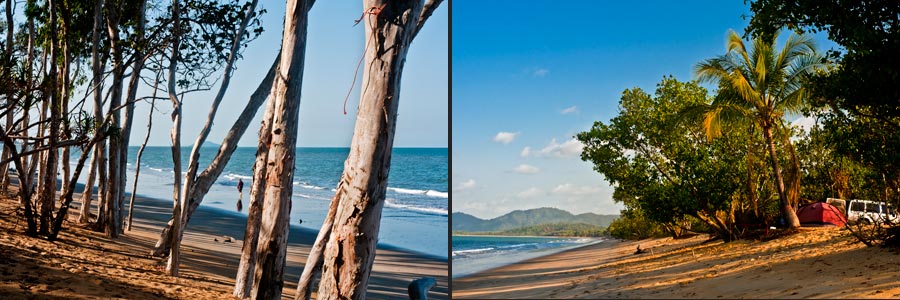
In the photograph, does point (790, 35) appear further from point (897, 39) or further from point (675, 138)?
point (897, 39)

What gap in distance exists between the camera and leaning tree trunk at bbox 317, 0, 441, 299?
2834mm

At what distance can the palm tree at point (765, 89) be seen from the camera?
7927mm

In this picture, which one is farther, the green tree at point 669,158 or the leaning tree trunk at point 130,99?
the green tree at point 669,158

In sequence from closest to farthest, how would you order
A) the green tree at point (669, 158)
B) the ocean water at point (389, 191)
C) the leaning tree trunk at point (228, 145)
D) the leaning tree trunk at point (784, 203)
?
the leaning tree trunk at point (228, 145) → the leaning tree trunk at point (784, 203) → the green tree at point (669, 158) → the ocean water at point (389, 191)

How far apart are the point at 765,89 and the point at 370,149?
6706 mm

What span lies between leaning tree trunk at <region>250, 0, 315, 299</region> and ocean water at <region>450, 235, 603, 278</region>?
8.25 ft

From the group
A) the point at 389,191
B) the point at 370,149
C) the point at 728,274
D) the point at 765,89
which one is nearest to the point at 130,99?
the point at 370,149

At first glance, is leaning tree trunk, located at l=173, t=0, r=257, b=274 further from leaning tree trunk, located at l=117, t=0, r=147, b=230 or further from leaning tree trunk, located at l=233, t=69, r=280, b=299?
leaning tree trunk, located at l=117, t=0, r=147, b=230

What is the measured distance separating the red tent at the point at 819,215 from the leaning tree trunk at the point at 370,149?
22.3ft

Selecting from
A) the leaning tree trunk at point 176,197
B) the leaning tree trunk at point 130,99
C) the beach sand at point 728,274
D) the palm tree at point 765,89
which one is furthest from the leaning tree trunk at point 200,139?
the palm tree at point 765,89

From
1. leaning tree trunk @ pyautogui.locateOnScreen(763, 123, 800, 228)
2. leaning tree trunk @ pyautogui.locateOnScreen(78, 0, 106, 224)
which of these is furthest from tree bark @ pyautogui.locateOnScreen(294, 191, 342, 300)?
leaning tree trunk @ pyautogui.locateOnScreen(763, 123, 800, 228)

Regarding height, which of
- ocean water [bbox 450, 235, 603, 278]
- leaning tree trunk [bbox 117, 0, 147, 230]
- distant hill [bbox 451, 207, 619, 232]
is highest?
leaning tree trunk [bbox 117, 0, 147, 230]

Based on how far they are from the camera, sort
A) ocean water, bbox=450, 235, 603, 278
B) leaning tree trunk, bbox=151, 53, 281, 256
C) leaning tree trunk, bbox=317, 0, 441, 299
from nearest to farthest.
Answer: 1. leaning tree trunk, bbox=317, 0, 441, 299
2. leaning tree trunk, bbox=151, 53, 281, 256
3. ocean water, bbox=450, 235, 603, 278

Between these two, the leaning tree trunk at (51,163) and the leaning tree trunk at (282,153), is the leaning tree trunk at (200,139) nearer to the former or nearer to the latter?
the leaning tree trunk at (51,163)
